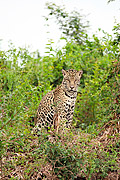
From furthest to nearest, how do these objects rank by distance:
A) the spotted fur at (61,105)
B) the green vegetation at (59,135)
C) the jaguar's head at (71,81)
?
the jaguar's head at (71,81) < the spotted fur at (61,105) < the green vegetation at (59,135)

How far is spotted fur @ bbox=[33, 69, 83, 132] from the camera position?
5922mm

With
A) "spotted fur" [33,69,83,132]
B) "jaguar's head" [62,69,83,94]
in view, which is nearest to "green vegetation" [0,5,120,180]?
"spotted fur" [33,69,83,132]

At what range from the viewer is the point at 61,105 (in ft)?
19.6

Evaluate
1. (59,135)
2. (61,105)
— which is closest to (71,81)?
(61,105)

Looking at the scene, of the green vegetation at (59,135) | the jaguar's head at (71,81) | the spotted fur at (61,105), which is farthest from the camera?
the jaguar's head at (71,81)

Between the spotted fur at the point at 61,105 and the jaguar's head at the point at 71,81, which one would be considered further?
the jaguar's head at the point at 71,81

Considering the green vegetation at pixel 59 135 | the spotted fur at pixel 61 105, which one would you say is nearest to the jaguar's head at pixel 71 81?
the spotted fur at pixel 61 105

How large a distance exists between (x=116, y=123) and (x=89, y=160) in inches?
62.1

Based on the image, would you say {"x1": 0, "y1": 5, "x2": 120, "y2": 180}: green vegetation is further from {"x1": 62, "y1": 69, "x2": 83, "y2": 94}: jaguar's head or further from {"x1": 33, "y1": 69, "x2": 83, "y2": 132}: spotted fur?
{"x1": 62, "y1": 69, "x2": 83, "y2": 94}: jaguar's head

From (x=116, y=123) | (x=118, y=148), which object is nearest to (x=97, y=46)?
(x=116, y=123)

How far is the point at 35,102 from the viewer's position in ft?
24.3

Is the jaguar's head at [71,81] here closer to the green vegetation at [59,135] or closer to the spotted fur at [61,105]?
the spotted fur at [61,105]

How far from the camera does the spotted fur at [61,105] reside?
592 cm

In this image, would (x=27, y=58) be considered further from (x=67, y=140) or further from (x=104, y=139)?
(x=67, y=140)
